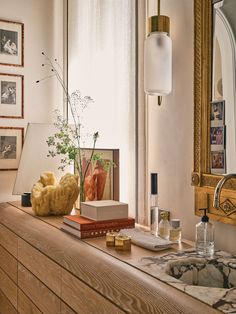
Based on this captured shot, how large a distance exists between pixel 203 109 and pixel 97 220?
62 cm

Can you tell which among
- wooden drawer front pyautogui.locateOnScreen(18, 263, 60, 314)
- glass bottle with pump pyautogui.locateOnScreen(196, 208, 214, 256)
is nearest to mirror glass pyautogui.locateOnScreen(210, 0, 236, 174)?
glass bottle with pump pyautogui.locateOnScreen(196, 208, 214, 256)

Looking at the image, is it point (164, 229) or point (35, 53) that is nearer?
point (164, 229)

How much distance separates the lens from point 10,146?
2789mm

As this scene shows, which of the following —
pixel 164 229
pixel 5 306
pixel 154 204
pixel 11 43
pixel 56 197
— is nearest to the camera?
pixel 164 229

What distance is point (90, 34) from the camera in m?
2.57

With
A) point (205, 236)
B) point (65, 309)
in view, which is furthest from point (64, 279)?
point (205, 236)

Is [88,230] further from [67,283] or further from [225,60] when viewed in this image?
[225,60]

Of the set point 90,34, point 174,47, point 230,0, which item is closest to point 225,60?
point 230,0

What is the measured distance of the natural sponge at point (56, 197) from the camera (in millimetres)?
2195

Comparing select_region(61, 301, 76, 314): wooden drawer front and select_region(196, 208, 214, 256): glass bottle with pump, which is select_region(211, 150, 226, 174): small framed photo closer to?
select_region(196, 208, 214, 256): glass bottle with pump

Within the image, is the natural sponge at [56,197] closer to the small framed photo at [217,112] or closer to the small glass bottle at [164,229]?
the small glass bottle at [164,229]

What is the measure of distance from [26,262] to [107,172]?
0.61 meters

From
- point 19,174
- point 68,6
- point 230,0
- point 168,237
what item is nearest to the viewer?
point 230,0

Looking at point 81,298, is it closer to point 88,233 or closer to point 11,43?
point 88,233
